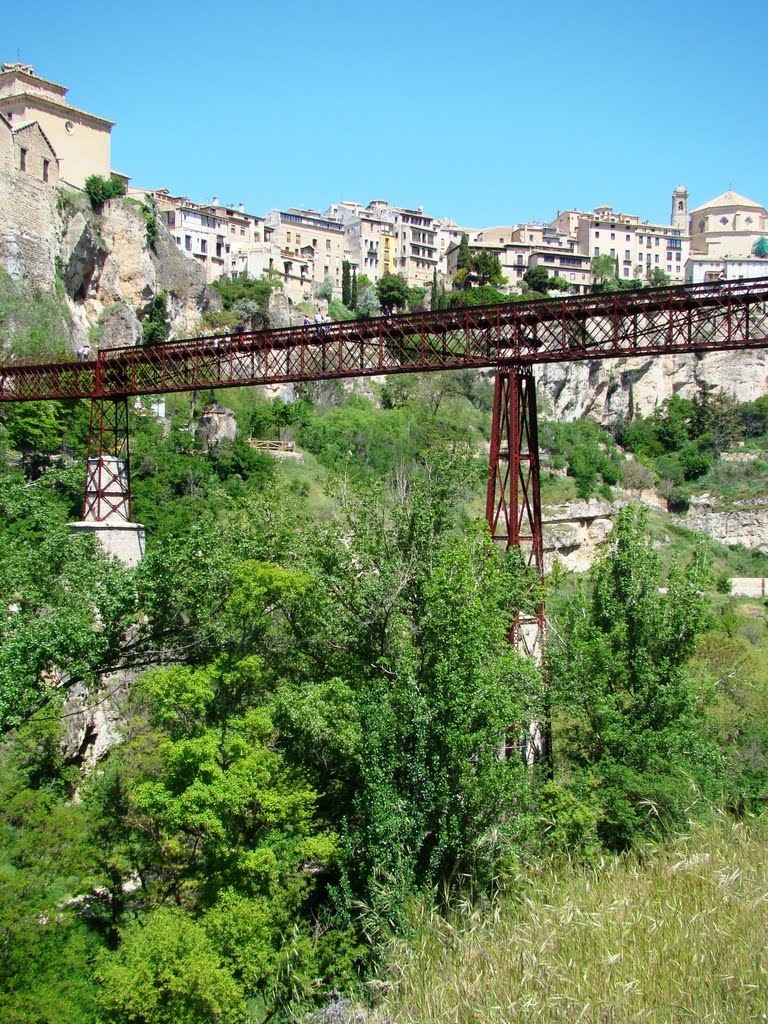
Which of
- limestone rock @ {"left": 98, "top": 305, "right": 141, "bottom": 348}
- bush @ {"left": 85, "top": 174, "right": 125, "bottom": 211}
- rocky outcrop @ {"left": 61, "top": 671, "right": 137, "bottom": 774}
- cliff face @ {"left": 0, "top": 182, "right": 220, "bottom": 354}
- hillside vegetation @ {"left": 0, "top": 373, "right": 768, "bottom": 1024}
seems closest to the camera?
hillside vegetation @ {"left": 0, "top": 373, "right": 768, "bottom": 1024}

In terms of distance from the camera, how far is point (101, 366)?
86.4 feet

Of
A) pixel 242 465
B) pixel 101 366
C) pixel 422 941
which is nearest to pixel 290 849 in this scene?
pixel 422 941

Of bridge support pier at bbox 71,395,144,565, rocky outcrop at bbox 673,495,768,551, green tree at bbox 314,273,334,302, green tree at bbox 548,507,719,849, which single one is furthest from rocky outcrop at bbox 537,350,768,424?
green tree at bbox 548,507,719,849

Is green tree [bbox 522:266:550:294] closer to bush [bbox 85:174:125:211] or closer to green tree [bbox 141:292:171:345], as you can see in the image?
green tree [bbox 141:292:171:345]

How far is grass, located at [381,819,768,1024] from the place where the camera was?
8195 millimetres

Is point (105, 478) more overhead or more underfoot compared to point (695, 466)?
more overhead

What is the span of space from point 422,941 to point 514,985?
2.22 meters

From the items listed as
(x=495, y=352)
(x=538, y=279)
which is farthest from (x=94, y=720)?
(x=538, y=279)

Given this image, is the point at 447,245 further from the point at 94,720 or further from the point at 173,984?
the point at 173,984

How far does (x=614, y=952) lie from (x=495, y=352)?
51.4 feet

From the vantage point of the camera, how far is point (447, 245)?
10181 cm

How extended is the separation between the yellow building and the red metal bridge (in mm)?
23349

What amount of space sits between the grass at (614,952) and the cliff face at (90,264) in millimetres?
31437

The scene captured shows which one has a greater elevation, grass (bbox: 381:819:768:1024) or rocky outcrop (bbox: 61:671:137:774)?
grass (bbox: 381:819:768:1024)
